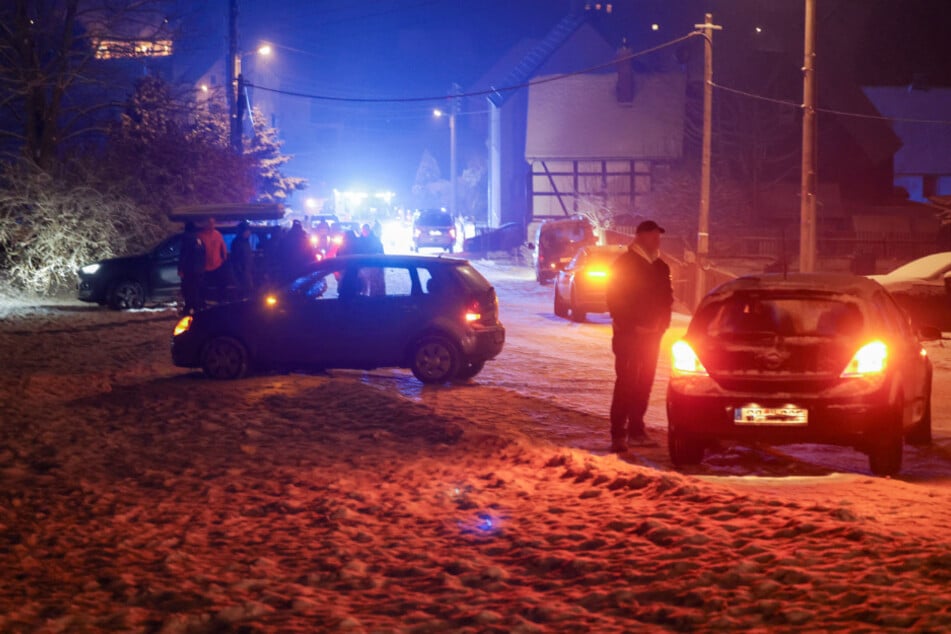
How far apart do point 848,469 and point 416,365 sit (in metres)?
6.09

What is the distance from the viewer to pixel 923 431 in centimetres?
973

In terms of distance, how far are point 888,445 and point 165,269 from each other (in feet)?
63.3

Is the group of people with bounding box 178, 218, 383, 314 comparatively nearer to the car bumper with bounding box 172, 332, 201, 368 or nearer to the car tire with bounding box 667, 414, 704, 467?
the car bumper with bounding box 172, 332, 201, 368

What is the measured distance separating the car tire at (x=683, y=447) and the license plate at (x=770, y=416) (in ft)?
1.47

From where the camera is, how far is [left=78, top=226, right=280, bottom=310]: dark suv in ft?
79.4

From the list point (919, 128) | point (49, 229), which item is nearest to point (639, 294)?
point (49, 229)

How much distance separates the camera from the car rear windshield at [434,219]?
55.6 metres

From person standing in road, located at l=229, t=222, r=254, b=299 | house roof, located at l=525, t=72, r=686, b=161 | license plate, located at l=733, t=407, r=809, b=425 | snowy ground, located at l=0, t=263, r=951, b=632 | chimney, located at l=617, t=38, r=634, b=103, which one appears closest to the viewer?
snowy ground, located at l=0, t=263, r=951, b=632

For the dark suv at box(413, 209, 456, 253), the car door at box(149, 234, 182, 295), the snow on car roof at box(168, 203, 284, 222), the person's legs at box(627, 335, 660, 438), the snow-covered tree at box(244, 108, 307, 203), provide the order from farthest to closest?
the dark suv at box(413, 209, 456, 253) < the snow-covered tree at box(244, 108, 307, 203) < the snow on car roof at box(168, 203, 284, 222) < the car door at box(149, 234, 182, 295) < the person's legs at box(627, 335, 660, 438)

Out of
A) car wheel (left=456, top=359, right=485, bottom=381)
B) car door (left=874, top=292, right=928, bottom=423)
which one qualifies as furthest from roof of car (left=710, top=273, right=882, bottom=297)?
car wheel (left=456, top=359, right=485, bottom=381)

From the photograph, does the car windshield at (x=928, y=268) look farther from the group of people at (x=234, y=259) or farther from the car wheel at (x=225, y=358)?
the car wheel at (x=225, y=358)

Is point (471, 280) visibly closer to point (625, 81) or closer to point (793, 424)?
point (793, 424)

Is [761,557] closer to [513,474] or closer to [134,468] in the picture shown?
[513,474]

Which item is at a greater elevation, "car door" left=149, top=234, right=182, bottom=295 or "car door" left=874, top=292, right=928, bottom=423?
"car door" left=149, top=234, right=182, bottom=295
